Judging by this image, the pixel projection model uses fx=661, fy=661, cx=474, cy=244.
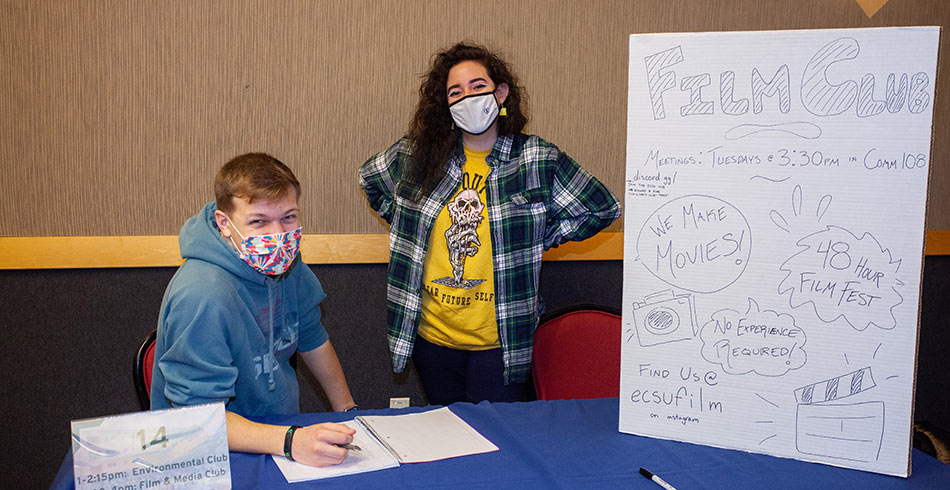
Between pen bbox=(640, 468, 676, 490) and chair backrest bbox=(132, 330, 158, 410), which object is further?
chair backrest bbox=(132, 330, 158, 410)

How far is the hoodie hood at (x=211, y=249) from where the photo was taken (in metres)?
1.45

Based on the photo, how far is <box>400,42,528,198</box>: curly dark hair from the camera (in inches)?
90.7

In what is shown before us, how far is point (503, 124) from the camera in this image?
2355 millimetres

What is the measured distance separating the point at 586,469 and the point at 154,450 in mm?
783

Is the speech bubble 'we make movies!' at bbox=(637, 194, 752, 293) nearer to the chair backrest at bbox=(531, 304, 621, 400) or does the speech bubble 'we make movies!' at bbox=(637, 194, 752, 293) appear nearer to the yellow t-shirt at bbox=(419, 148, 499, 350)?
the chair backrest at bbox=(531, 304, 621, 400)

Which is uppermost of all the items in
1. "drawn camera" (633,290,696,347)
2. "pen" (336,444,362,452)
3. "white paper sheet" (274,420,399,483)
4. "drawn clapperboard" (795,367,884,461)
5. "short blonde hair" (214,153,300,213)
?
"short blonde hair" (214,153,300,213)

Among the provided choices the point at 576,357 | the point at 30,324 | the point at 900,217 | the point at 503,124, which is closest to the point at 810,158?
the point at 900,217

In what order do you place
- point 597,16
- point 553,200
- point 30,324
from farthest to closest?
point 597,16
point 30,324
point 553,200

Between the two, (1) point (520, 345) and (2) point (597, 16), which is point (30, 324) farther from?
(2) point (597, 16)

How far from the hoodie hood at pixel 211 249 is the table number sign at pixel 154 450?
43 cm

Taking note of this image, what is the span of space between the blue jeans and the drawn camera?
0.86 m

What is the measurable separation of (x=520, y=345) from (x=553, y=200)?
518 mm

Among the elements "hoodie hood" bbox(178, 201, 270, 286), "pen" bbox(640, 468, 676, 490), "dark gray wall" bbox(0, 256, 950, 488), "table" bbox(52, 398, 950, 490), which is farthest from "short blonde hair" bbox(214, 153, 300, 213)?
"dark gray wall" bbox(0, 256, 950, 488)

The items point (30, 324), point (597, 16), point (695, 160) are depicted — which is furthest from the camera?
point (597, 16)
